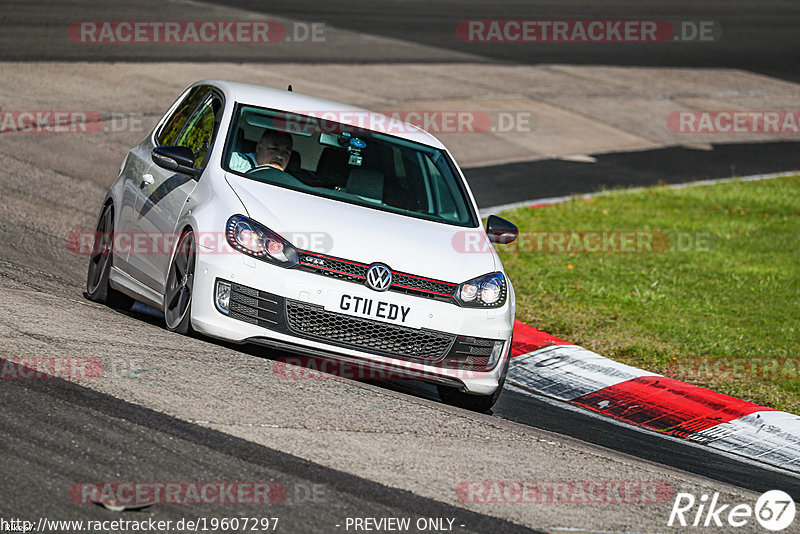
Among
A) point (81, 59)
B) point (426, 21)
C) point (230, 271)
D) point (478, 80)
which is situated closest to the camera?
point (230, 271)

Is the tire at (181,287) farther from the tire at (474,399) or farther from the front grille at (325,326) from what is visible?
the tire at (474,399)

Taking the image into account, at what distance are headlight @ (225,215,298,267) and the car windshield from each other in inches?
26.9

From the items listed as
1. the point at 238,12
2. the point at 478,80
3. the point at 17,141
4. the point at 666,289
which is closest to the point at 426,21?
the point at 238,12

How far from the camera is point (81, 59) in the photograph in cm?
1900

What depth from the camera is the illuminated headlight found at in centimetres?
646

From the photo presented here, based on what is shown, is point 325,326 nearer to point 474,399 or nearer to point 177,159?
point 474,399

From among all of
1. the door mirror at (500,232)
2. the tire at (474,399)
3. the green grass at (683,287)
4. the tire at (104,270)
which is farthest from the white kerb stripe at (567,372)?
the tire at (104,270)

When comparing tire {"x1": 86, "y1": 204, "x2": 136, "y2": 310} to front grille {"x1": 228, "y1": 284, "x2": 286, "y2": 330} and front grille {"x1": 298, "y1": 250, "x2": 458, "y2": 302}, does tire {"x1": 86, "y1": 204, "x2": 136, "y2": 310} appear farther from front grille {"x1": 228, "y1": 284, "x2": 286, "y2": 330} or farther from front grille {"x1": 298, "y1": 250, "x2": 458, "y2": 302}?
front grille {"x1": 298, "y1": 250, "x2": 458, "y2": 302}

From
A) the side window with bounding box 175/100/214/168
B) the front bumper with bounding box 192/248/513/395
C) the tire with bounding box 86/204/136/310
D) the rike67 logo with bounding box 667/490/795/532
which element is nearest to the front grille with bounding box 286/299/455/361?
the front bumper with bounding box 192/248/513/395

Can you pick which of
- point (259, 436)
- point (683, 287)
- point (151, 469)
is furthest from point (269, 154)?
point (683, 287)

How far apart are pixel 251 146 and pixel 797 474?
13.1 ft

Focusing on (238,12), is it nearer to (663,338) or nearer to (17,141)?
(17,141)

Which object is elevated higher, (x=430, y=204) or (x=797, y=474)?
(x=430, y=204)

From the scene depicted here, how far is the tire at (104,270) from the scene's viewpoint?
26.5 feet
